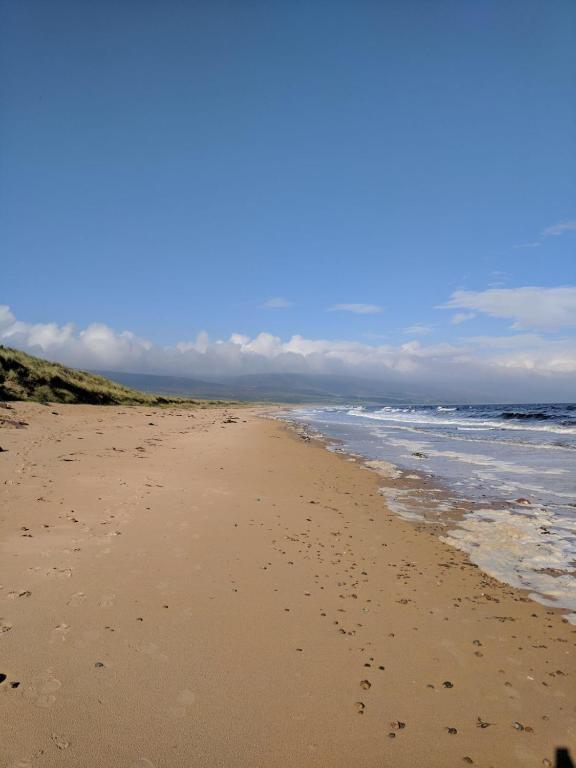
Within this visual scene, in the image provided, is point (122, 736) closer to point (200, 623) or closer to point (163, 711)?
point (163, 711)

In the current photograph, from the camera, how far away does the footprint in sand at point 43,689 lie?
3.17m

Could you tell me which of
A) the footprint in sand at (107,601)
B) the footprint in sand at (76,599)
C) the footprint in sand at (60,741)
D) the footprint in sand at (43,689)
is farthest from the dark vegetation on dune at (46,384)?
the footprint in sand at (60,741)

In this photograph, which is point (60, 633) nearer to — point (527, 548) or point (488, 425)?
point (527, 548)

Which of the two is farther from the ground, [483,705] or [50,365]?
[50,365]

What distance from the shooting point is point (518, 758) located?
118 inches

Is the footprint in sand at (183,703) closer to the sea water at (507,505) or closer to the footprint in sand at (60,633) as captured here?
the footprint in sand at (60,633)

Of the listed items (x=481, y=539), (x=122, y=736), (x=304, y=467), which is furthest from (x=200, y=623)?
(x=304, y=467)

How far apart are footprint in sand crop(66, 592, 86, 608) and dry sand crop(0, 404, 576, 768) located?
0.06m

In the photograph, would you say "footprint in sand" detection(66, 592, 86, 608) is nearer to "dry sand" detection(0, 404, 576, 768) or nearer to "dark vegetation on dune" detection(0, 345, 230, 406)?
"dry sand" detection(0, 404, 576, 768)

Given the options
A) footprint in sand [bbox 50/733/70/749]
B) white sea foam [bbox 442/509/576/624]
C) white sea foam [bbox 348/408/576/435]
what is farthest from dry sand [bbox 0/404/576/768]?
white sea foam [bbox 348/408/576/435]

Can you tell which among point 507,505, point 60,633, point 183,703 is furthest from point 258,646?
point 507,505

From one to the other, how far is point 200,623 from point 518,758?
2.98 m

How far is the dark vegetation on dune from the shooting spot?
29.7m

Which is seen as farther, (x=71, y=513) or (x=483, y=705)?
(x=71, y=513)
